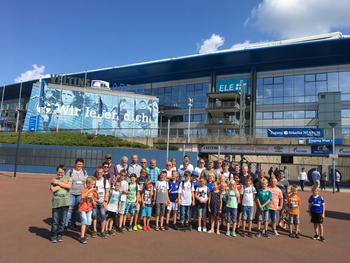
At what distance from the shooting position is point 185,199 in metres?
7.30

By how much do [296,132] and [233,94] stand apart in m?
17.4

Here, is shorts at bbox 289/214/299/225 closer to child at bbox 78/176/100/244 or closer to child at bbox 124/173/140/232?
child at bbox 124/173/140/232

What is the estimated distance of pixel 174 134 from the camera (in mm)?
30859

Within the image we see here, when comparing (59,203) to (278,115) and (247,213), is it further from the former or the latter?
(278,115)

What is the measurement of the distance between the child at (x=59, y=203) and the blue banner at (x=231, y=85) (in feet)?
127

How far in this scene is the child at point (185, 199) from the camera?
7305 mm

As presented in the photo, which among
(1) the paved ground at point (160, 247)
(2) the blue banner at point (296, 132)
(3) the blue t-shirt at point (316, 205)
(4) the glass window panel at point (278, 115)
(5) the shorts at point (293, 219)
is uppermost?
(4) the glass window panel at point (278, 115)

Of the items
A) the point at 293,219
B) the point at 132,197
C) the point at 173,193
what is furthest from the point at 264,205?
the point at 132,197

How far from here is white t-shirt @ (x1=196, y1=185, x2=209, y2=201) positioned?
7266 mm

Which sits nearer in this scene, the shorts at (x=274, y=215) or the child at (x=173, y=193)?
the shorts at (x=274, y=215)

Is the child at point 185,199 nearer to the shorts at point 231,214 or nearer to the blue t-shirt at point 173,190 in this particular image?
the blue t-shirt at point 173,190

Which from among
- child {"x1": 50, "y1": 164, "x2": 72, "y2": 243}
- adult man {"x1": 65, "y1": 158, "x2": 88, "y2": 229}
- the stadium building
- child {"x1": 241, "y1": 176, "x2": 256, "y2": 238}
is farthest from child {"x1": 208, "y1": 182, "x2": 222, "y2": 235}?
the stadium building

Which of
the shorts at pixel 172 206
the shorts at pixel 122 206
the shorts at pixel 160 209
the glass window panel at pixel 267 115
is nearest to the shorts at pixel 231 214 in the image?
the shorts at pixel 172 206

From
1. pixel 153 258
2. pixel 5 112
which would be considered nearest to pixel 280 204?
pixel 153 258
